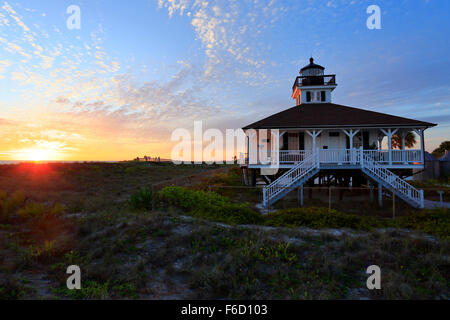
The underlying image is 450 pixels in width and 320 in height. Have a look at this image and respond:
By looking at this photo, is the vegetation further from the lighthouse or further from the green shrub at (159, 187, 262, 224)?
the lighthouse

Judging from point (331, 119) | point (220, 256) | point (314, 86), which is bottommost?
point (220, 256)

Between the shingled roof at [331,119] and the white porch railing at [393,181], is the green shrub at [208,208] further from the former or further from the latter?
the white porch railing at [393,181]

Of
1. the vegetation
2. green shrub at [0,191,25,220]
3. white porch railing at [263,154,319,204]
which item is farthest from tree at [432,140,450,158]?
green shrub at [0,191,25,220]

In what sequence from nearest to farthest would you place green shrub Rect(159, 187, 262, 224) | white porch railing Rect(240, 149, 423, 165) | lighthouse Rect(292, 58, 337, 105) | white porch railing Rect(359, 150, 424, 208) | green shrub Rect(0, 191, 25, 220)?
1. green shrub Rect(159, 187, 262, 224)
2. green shrub Rect(0, 191, 25, 220)
3. white porch railing Rect(359, 150, 424, 208)
4. white porch railing Rect(240, 149, 423, 165)
5. lighthouse Rect(292, 58, 337, 105)

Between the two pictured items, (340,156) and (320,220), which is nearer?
(320,220)

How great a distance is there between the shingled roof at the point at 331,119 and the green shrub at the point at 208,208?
7088 millimetres

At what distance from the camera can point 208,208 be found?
10734 mm

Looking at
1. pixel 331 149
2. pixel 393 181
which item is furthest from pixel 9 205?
pixel 393 181

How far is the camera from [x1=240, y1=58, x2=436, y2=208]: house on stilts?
47.8 feet

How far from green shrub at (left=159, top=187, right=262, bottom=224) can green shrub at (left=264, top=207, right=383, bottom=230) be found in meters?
0.88

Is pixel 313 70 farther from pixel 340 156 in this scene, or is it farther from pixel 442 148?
pixel 442 148

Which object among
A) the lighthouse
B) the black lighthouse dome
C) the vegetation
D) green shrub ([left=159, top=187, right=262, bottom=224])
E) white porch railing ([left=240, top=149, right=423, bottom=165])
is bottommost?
the vegetation

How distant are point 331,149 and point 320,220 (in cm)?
813

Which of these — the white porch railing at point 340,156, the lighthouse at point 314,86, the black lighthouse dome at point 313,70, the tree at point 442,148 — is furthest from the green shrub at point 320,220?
the tree at point 442,148
